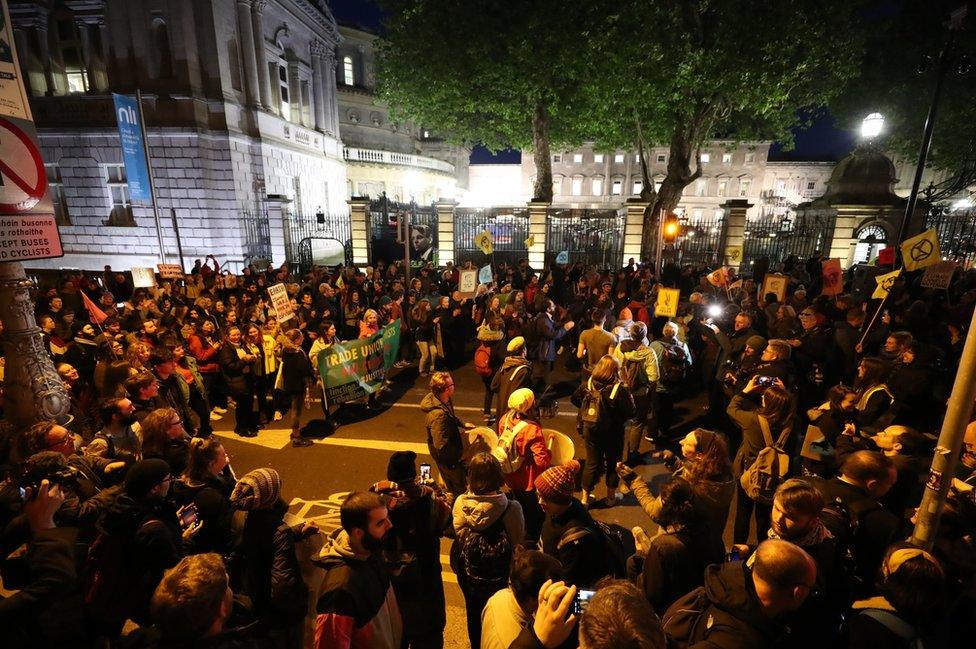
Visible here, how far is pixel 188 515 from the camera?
3270mm

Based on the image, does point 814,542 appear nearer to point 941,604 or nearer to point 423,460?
point 941,604

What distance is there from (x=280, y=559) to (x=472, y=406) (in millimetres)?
6098

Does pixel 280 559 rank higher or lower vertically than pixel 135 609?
higher

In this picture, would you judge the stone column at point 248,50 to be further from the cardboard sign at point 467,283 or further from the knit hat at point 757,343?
the knit hat at point 757,343

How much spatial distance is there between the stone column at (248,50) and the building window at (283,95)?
3.49 meters

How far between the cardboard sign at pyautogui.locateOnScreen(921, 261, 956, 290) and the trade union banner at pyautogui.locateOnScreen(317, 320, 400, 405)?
9.64m

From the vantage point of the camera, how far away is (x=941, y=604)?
2229 mm

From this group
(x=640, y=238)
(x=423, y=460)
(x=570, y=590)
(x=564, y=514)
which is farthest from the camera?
(x=640, y=238)

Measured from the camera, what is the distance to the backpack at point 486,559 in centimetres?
285

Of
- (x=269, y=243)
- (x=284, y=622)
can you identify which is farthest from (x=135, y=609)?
(x=269, y=243)

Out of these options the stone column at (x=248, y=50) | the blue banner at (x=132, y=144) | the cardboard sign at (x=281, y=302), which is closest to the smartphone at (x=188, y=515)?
the cardboard sign at (x=281, y=302)

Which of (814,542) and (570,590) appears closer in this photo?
(570,590)

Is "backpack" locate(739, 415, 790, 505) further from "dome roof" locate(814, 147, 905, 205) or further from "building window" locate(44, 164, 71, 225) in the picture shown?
"building window" locate(44, 164, 71, 225)

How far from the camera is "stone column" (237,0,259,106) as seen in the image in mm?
20719
